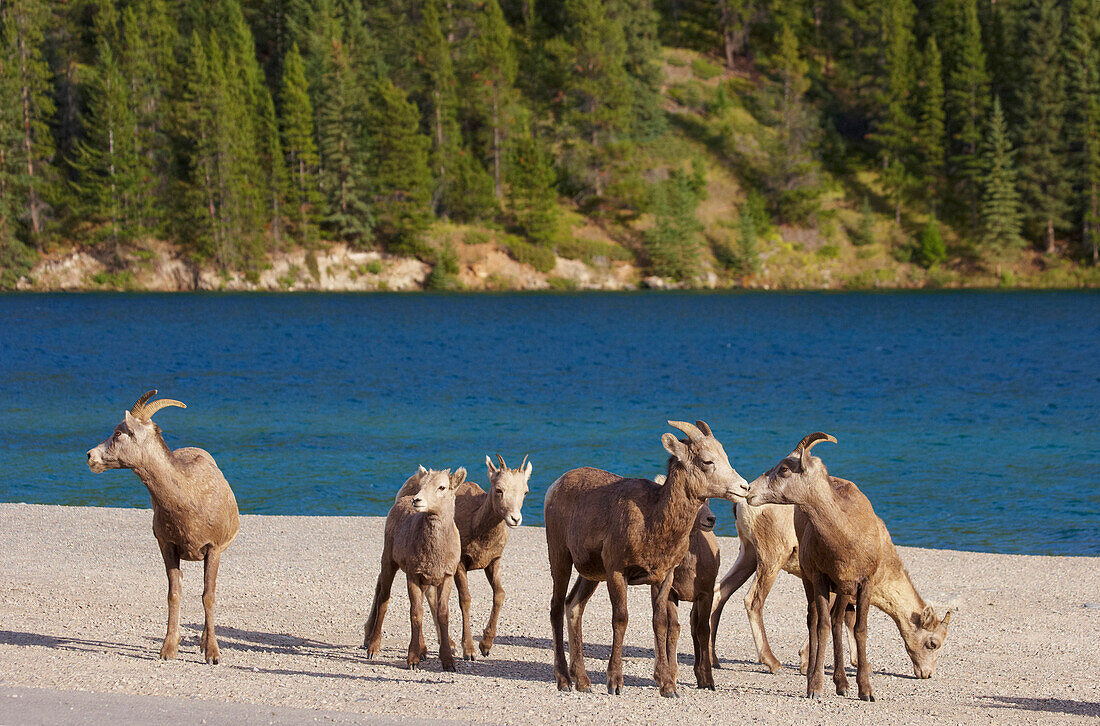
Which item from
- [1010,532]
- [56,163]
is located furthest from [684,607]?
[56,163]

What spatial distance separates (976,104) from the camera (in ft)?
385

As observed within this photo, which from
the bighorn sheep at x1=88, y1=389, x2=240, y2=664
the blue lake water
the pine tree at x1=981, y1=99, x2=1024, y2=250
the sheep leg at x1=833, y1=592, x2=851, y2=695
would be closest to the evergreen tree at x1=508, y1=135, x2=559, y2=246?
the blue lake water

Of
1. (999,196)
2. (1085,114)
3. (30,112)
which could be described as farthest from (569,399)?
(1085,114)

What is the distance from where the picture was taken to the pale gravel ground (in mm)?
8438

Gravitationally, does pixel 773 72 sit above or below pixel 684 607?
above

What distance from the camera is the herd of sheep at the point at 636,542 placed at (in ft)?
27.4

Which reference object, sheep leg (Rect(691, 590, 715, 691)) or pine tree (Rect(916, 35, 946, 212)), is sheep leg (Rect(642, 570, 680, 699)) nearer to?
sheep leg (Rect(691, 590, 715, 691))

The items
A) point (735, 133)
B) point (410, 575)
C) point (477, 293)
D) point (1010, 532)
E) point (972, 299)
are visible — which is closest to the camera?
point (410, 575)

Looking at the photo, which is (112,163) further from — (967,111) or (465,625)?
(465,625)

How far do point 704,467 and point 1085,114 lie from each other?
115684 millimetres

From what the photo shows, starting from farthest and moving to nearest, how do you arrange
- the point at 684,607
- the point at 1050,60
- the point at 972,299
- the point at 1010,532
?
1. the point at 1050,60
2. the point at 972,299
3. the point at 1010,532
4. the point at 684,607

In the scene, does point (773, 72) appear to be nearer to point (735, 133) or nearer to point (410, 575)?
point (735, 133)

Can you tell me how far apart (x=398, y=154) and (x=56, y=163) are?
3104 cm

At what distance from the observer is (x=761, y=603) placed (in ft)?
32.9
